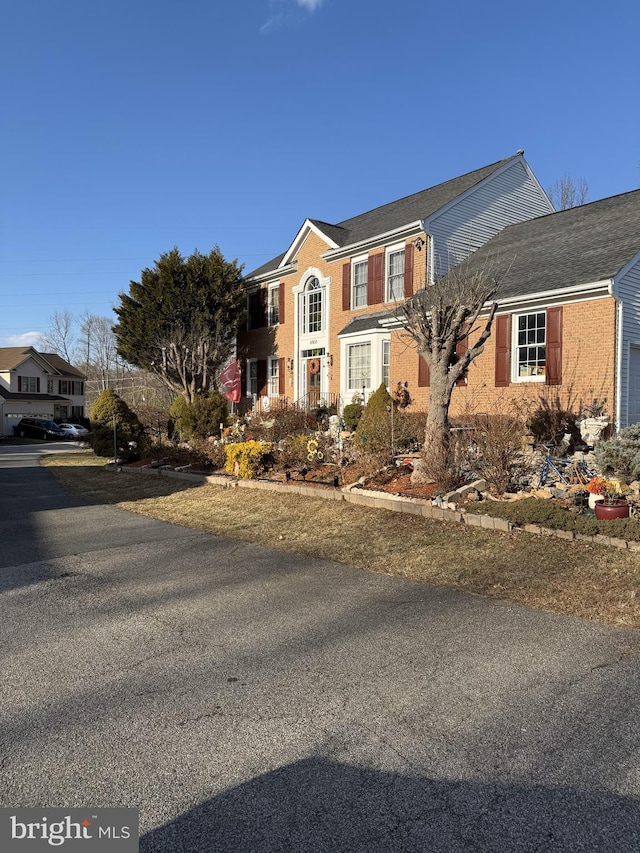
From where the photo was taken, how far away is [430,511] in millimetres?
8305

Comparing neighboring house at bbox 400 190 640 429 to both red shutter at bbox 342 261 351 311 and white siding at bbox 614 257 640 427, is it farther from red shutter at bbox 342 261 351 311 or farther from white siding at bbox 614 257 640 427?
red shutter at bbox 342 261 351 311

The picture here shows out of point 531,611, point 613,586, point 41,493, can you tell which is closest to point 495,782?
point 531,611

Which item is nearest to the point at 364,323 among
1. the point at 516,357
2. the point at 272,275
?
the point at 516,357

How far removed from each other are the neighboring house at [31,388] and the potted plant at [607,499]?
144 ft

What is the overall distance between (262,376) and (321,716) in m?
22.7

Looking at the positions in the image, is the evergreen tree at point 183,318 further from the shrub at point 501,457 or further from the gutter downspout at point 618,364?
the shrub at point 501,457

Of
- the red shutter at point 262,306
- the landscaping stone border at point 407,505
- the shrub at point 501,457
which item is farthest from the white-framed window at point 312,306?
the shrub at point 501,457

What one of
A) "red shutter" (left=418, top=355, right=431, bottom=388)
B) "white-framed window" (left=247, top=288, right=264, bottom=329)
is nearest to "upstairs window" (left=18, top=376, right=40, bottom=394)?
"white-framed window" (left=247, top=288, right=264, bottom=329)

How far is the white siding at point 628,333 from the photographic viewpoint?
1302 centimetres

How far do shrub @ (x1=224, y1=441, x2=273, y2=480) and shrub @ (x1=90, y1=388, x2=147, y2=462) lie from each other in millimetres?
6504

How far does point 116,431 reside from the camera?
17.8 m

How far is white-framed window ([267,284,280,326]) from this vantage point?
2505cm

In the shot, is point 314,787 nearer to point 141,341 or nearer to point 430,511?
point 430,511

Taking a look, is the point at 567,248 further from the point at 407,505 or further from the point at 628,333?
the point at 407,505
